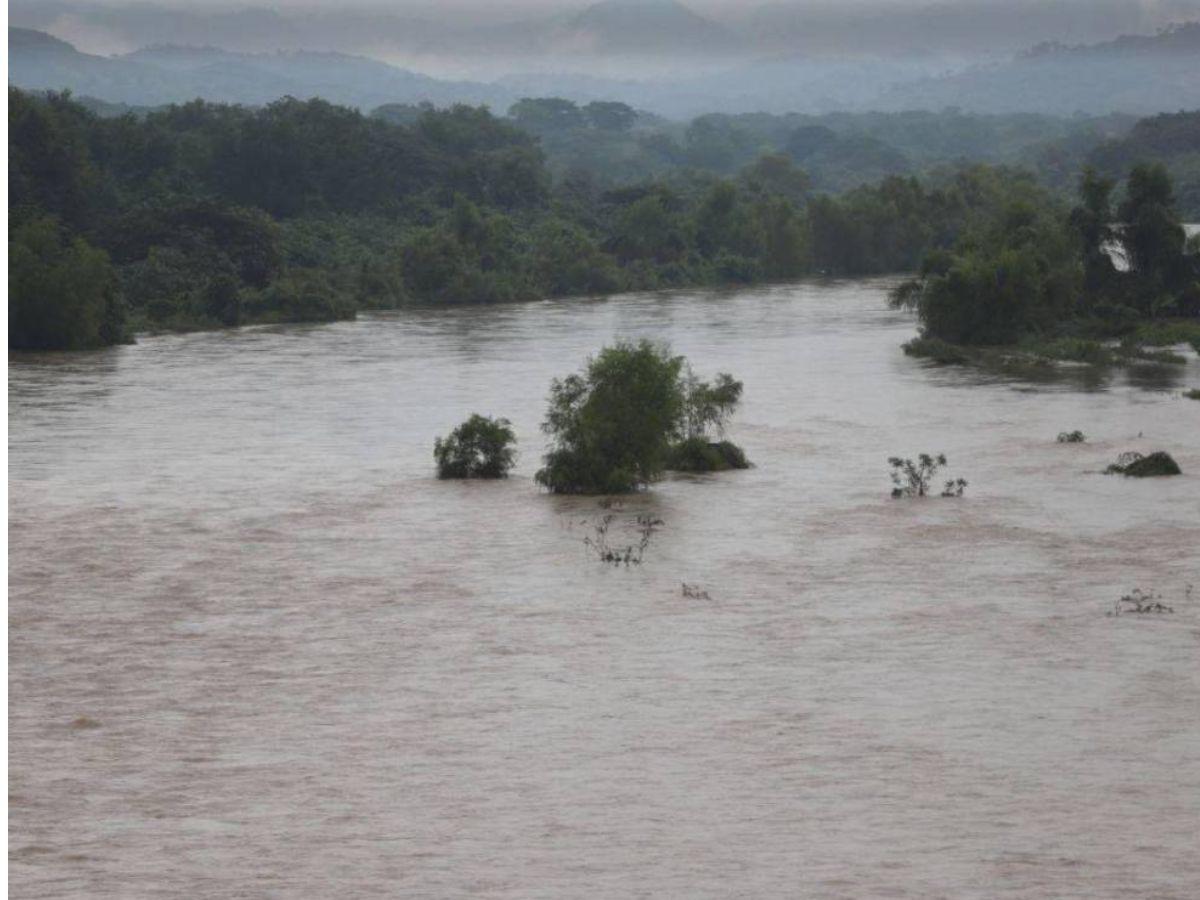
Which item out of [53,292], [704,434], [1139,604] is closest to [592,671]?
[1139,604]


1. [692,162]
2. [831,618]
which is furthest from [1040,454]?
[692,162]

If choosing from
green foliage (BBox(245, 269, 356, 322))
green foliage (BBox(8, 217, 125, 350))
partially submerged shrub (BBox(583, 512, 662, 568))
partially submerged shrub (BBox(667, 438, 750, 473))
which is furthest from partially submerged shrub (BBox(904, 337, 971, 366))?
partially submerged shrub (BBox(583, 512, 662, 568))

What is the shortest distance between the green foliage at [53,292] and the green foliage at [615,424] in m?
23.1

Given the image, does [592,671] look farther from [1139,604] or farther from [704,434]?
[704,434]

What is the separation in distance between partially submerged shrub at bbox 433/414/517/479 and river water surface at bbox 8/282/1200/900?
2.29 feet

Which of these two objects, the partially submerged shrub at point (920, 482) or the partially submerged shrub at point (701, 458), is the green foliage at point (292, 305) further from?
the partially submerged shrub at point (920, 482)

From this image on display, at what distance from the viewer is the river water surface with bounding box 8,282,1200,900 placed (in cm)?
1274

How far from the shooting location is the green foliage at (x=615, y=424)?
28219 millimetres

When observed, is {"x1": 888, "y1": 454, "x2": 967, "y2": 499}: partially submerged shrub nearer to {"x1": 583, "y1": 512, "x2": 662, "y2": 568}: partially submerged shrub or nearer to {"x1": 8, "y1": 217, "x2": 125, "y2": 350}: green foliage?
{"x1": 583, "y1": 512, "x2": 662, "y2": 568}: partially submerged shrub

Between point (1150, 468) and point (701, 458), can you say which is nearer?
point (1150, 468)

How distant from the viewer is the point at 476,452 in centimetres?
3002

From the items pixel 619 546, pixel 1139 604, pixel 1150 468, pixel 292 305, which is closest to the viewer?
pixel 1139 604

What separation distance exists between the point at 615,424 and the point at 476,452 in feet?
9.77

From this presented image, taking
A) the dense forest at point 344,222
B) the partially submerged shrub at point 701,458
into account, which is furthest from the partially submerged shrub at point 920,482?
the dense forest at point 344,222
